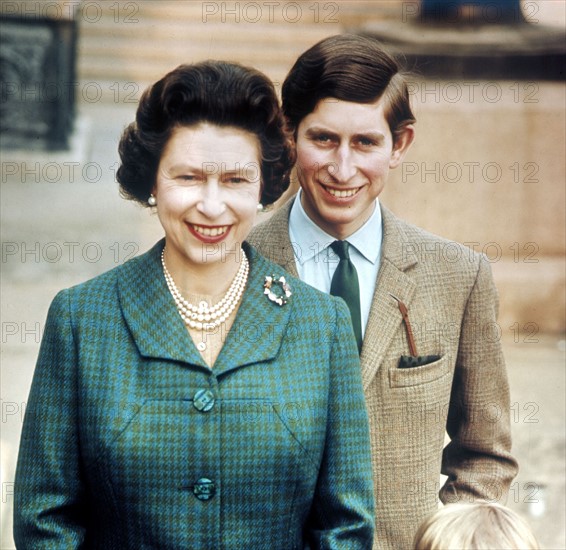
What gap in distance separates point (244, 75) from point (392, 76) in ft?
1.86

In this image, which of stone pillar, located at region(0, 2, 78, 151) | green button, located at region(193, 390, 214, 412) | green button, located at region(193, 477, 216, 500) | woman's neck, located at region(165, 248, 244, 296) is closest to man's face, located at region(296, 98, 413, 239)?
woman's neck, located at region(165, 248, 244, 296)

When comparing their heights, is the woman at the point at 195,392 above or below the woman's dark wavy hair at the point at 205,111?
below

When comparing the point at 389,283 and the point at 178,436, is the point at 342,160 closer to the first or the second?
the point at 389,283

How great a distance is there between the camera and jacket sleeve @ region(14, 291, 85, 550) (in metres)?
2.20

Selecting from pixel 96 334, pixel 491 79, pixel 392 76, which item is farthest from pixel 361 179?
pixel 491 79

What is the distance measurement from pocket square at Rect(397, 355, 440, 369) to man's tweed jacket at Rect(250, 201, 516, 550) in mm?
11

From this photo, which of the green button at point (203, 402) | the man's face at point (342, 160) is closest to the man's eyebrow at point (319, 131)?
the man's face at point (342, 160)

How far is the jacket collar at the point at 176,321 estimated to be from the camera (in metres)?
2.25

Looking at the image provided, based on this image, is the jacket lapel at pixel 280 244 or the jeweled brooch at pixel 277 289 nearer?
the jeweled brooch at pixel 277 289

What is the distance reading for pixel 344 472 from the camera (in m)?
2.28

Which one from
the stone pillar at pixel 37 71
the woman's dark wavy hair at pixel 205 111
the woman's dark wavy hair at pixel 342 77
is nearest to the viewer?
the woman's dark wavy hair at pixel 205 111

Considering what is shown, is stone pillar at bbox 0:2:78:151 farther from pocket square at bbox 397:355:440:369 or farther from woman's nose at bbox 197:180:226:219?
pocket square at bbox 397:355:440:369

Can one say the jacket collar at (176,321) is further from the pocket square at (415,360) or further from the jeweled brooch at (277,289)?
the pocket square at (415,360)

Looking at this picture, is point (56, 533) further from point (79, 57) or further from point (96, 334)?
point (79, 57)
